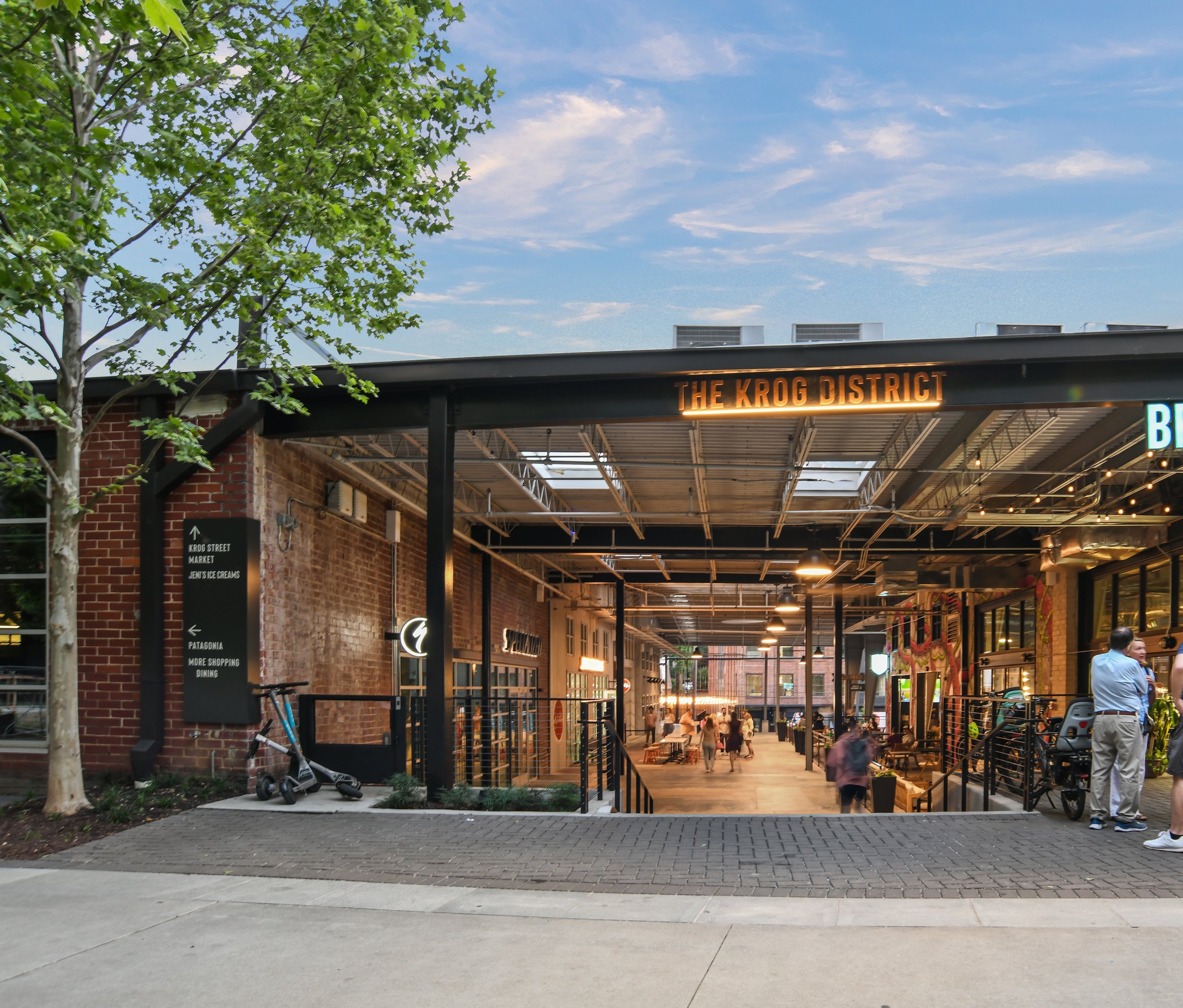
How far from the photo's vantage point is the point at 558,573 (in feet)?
93.9

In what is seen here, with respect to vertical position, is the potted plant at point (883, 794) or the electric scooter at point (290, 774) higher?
the electric scooter at point (290, 774)

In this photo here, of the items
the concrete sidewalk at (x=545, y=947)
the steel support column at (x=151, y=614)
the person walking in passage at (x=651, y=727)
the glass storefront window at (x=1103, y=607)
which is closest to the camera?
the concrete sidewalk at (x=545, y=947)

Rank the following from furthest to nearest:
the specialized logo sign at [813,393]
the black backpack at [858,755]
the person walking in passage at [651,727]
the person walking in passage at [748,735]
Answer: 1. the person walking in passage at [651,727]
2. the person walking in passage at [748,735]
3. the black backpack at [858,755]
4. the specialized logo sign at [813,393]

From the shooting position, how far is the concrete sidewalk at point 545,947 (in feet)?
16.2

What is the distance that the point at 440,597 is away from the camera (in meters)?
11.2

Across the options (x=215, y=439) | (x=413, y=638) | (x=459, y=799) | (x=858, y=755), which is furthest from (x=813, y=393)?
(x=413, y=638)

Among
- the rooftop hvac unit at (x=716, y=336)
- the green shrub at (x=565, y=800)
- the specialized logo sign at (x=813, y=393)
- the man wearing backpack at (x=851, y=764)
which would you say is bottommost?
the man wearing backpack at (x=851, y=764)

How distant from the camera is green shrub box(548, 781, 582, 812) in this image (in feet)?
34.9

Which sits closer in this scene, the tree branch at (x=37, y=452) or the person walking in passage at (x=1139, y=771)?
the person walking in passage at (x=1139, y=771)

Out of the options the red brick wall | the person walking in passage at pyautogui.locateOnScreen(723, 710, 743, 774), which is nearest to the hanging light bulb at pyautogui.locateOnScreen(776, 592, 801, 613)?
the person walking in passage at pyautogui.locateOnScreen(723, 710, 743, 774)

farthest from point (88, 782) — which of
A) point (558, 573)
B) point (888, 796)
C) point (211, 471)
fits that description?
point (558, 573)

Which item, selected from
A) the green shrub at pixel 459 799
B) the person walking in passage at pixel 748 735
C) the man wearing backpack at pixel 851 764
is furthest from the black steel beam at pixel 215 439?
the person walking in passage at pixel 748 735

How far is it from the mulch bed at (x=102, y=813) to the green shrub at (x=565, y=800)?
125 inches

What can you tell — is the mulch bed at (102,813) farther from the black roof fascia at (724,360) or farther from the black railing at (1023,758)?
the black railing at (1023,758)
